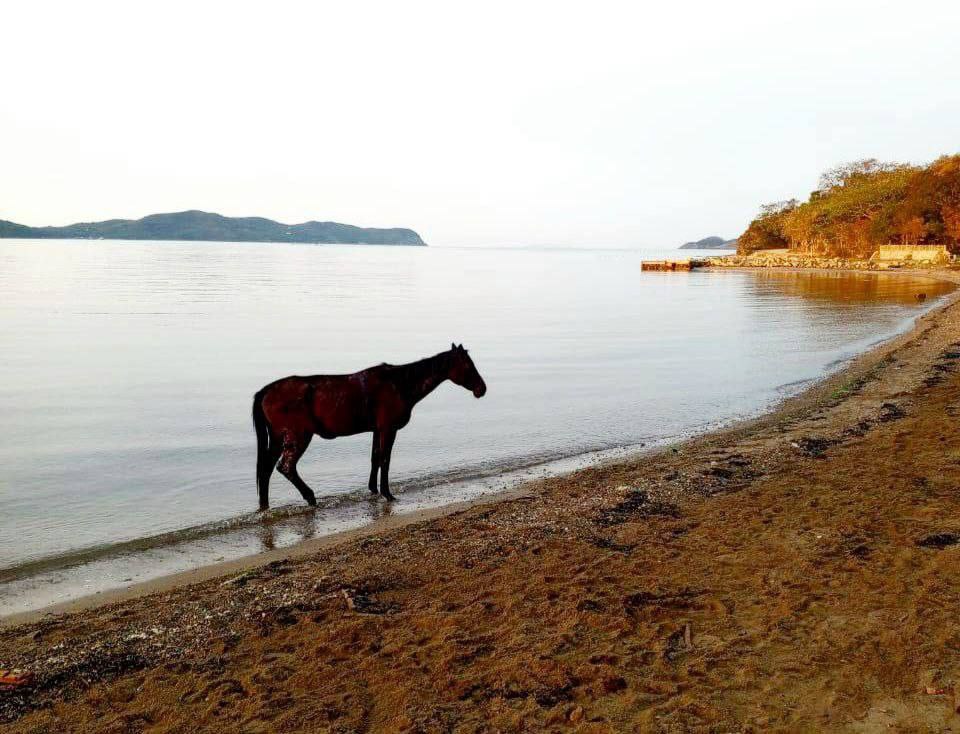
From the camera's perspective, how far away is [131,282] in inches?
2699

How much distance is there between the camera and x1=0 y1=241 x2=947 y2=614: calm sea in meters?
8.95

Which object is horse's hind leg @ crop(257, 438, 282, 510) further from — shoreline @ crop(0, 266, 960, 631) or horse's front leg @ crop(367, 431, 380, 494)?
shoreline @ crop(0, 266, 960, 631)

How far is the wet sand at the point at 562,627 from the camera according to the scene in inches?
167

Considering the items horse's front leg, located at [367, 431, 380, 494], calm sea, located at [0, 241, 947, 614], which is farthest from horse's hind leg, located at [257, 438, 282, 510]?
horse's front leg, located at [367, 431, 380, 494]

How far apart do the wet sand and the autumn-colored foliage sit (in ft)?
327

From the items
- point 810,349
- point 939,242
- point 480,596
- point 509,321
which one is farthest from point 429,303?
point 939,242

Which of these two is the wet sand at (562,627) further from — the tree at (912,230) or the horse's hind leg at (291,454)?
the tree at (912,230)

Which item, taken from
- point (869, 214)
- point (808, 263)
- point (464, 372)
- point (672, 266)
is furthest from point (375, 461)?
point (869, 214)

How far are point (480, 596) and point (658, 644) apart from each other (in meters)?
1.52

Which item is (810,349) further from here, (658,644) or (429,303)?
(429,303)

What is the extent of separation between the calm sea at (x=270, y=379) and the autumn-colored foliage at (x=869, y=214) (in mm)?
58297

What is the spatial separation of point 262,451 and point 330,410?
104 centimetres

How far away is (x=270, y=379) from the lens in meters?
21.7

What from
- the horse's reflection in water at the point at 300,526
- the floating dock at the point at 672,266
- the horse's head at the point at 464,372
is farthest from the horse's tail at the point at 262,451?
the floating dock at the point at 672,266
